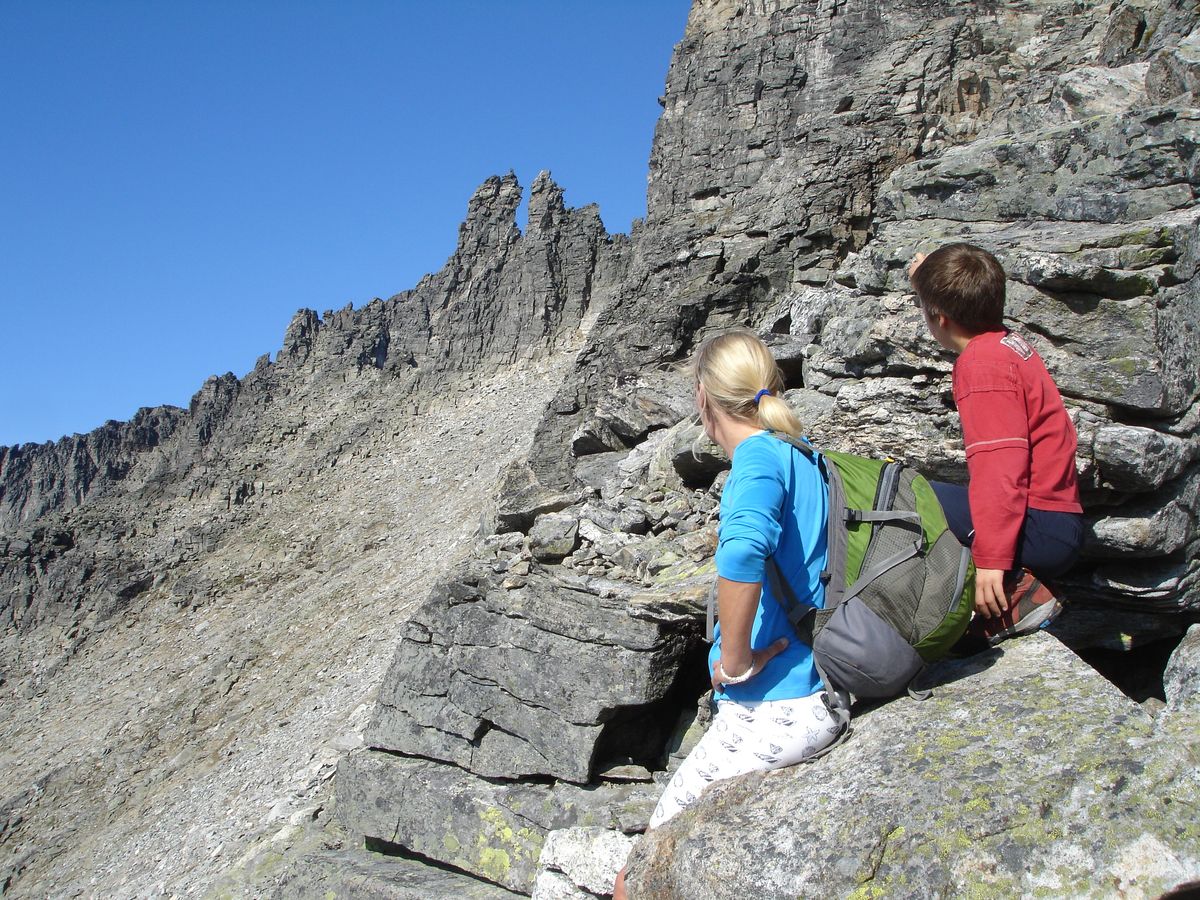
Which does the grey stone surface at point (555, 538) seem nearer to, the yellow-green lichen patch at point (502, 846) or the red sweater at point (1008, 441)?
the yellow-green lichen patch at point (502, 846)

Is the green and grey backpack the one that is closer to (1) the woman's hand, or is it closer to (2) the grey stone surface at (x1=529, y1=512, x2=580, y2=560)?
(1) the woman's hand

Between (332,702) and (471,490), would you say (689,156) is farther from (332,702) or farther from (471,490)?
(332,702)

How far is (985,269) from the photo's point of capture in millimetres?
5254

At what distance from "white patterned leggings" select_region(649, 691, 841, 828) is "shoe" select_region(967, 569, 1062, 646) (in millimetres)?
1457

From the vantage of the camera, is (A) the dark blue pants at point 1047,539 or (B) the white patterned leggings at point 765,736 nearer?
(B) the white patterned leggings at point 765,736

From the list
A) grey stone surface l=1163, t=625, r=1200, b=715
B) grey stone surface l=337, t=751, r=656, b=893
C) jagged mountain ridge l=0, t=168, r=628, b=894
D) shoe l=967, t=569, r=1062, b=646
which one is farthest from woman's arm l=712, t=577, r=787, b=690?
jagged mountain ridge l=0, t=168, r=628, b=894

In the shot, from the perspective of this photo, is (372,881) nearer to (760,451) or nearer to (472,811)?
(472,811)

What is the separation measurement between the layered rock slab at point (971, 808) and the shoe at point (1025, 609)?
33 centimetres

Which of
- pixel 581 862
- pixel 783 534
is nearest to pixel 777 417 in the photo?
pixel 783 534

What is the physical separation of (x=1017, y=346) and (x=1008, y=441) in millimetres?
662

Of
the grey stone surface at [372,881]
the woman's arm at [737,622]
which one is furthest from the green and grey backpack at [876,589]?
the grey stone surface at [372,881]

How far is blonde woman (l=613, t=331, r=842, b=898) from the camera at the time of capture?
4.10 meters

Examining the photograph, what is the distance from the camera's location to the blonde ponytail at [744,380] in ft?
14.6

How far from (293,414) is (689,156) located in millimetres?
36741
